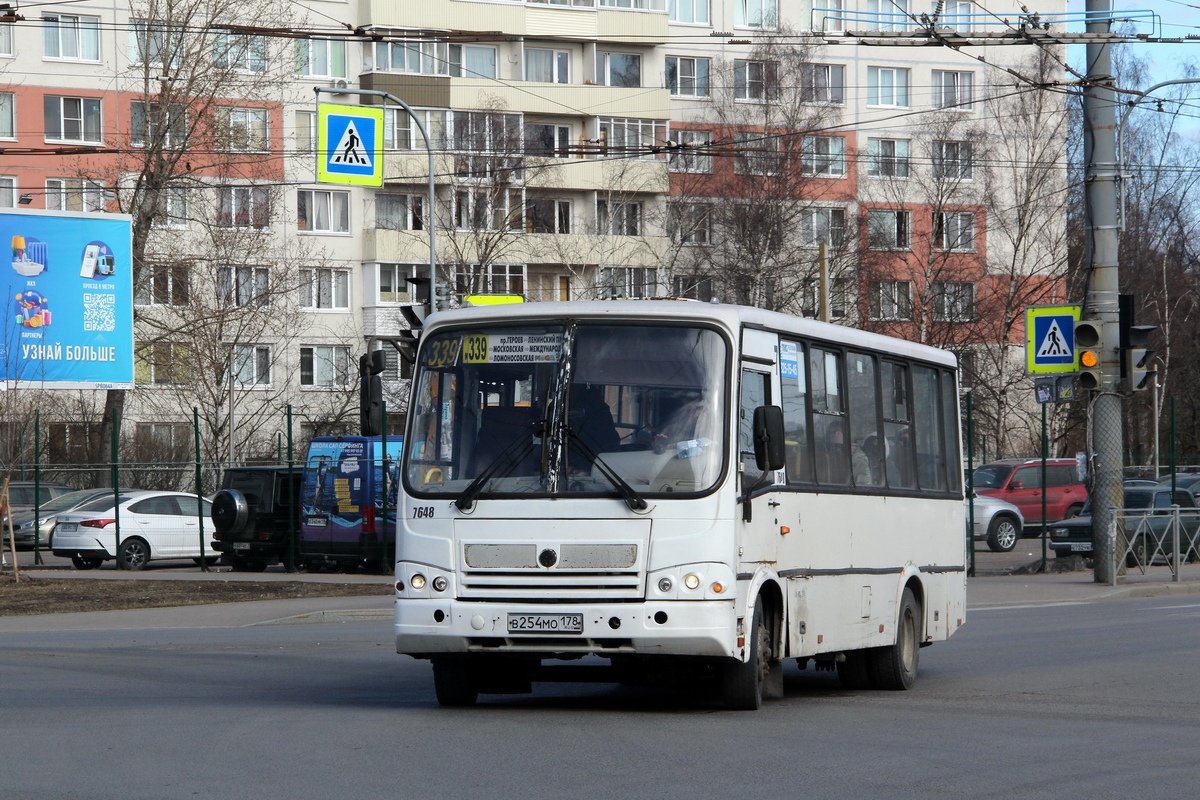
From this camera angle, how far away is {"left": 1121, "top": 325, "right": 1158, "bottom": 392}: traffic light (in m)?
24.7

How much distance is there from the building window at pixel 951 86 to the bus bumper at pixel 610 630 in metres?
65.0

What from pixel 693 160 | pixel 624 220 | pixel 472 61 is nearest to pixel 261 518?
pixel 624 220

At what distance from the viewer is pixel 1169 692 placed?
1288 centimetres

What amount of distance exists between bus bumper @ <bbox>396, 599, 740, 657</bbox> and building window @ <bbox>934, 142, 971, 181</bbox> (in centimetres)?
5308

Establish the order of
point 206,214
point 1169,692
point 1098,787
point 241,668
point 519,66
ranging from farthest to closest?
1. point 519,66
2. point 206,214
3. point 241,668
4. point 1169,692
5. point 1098,787

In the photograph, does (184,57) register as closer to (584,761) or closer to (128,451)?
(128,451)

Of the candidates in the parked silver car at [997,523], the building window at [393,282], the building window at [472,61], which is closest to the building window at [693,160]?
the building window at [472,61]

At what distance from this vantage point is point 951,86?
241ft

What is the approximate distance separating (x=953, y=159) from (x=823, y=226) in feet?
21.0

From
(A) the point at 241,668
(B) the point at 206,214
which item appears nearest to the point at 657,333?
(A) the point at 241,668

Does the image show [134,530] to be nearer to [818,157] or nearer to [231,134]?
[231,134]

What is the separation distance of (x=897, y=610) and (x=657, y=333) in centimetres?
362

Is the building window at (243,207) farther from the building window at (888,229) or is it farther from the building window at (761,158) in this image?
the building window at (888,229)

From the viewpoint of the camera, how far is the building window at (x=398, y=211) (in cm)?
6431
